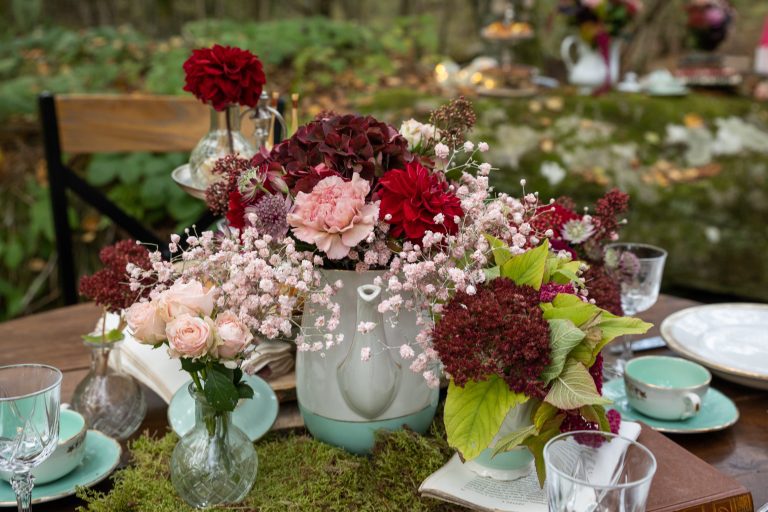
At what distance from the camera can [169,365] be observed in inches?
42.1

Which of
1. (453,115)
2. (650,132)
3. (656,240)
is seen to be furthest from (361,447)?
(650,132)

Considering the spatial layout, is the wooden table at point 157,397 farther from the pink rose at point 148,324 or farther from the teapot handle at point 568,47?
the teapot handle at point 568,47

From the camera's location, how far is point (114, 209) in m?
1.93

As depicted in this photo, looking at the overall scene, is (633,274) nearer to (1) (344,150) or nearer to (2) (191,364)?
(1) (344,150)

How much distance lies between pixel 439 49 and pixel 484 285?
13.6 ft

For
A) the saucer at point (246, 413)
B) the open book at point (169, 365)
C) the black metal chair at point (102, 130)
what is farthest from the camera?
the black metal chair at point (102, 130)

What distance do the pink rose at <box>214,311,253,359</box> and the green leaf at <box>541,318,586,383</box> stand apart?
29cm

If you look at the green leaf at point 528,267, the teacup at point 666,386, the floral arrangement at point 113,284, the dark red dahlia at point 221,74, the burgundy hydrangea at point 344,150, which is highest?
the dark red dahlia at point 221,74

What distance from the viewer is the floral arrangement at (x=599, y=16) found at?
2.96 metres

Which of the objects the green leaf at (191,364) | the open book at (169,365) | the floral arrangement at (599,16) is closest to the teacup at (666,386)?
the open book at (169,365)

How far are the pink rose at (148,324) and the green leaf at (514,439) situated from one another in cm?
35

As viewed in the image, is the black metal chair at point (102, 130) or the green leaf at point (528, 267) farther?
the black metal chair at point (102, 130)

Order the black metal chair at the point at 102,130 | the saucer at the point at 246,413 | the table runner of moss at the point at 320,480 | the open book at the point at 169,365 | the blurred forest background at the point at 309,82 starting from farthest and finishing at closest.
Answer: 1. the blurred forest background at the point at 309,82
2. the black metal chair at the point at 102,130
3. the open book at the point at 169,365
4. the saucer at the point at 246,413
5. the table runner of moss at the point at 320,480

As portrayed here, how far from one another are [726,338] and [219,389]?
35.5 inches
